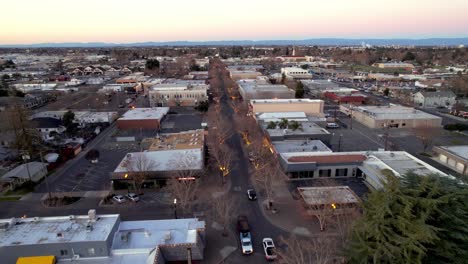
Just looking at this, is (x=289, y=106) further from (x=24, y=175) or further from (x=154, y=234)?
(x=24, y=175)

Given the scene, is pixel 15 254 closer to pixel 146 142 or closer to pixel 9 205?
pixel 9 205

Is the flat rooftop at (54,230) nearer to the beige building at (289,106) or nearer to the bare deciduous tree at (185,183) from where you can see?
the bare deciduous tree at (185,183)

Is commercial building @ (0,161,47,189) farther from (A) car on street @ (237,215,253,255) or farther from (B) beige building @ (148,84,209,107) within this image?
(B) beige building @ (148,84,209,107)

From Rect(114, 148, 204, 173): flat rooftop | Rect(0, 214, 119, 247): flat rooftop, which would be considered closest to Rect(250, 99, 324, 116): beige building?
Rect(114, 148, 204, 173): flat rooftop

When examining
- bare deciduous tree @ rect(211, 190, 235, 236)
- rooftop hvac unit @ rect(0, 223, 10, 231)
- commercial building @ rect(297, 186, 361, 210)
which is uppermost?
rooftop hvac unit @ rect(0, 223, 10, 231)

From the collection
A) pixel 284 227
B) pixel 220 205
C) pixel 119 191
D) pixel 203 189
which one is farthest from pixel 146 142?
pixel 284 227

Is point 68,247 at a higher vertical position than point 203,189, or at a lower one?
higher
